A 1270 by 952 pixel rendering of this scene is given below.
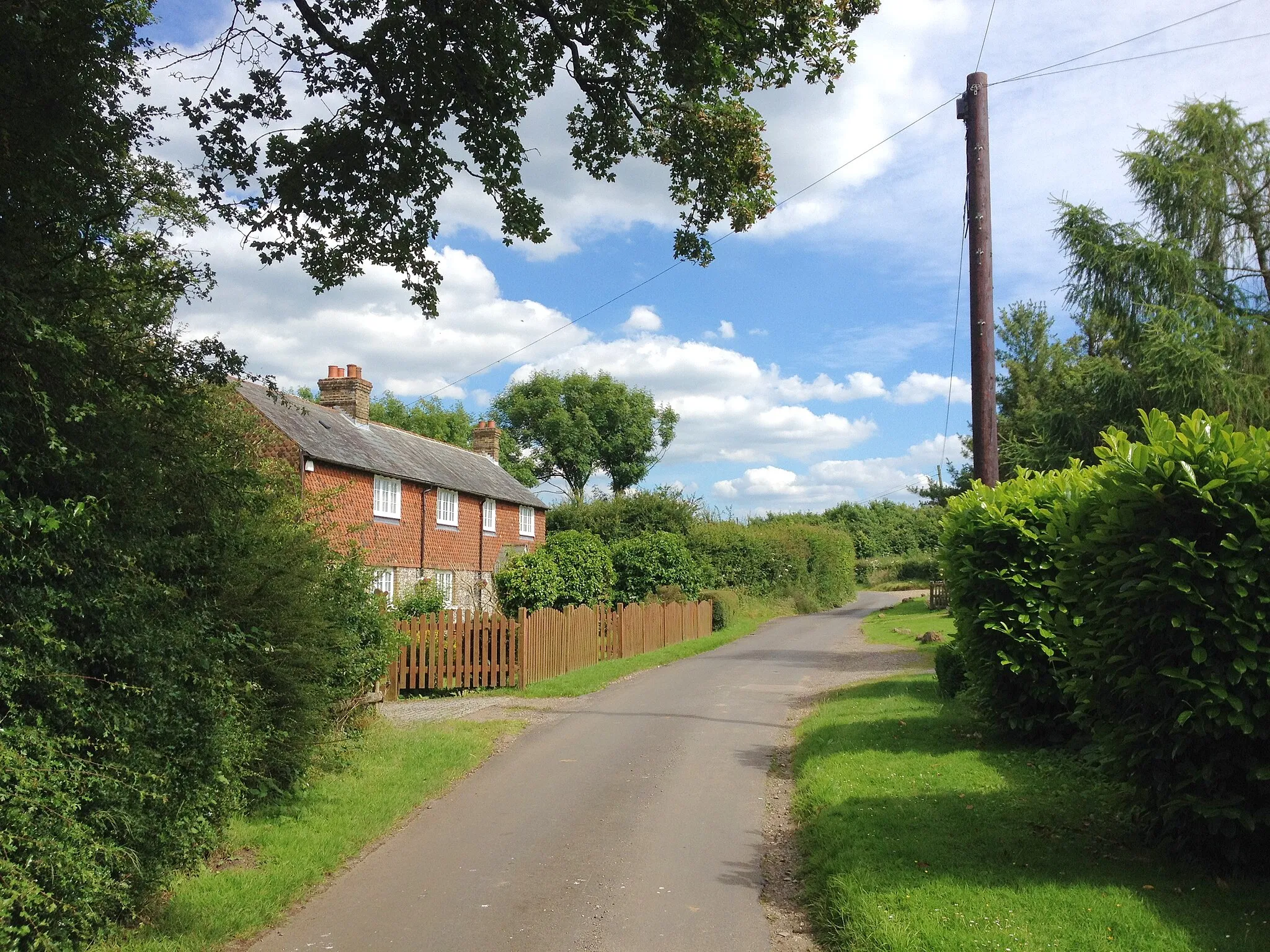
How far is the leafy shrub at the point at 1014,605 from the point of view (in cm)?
964

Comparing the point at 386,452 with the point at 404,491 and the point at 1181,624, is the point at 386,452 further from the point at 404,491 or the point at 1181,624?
the point at 1181,624

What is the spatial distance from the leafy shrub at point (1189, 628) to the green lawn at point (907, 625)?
15.6 meters

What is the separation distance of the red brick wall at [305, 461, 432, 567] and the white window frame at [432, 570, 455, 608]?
143 centimetres

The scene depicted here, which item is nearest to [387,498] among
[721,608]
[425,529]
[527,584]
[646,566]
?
[425,529]

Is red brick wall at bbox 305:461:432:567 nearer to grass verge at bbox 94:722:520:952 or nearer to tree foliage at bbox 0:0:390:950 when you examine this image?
grass verge at bbox 94:722:520:952

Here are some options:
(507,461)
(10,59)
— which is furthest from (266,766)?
(507,461)

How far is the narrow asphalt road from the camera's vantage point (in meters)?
5.62

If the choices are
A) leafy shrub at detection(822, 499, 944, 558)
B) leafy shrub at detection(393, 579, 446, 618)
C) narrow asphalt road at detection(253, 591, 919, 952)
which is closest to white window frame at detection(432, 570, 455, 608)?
leafy shrub at detection(393, 579, 446, 618)

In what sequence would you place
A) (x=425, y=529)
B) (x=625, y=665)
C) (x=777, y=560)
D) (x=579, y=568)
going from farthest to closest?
1. (x=777, y=560)
2. (x=425, y=529)
3. (x=579, y=568)
4. (x=625, y=665)

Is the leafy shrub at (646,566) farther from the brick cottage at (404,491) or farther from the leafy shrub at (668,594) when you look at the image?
the brick cottage at (404,491)

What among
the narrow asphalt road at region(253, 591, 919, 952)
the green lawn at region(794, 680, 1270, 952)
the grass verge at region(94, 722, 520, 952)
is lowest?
the narrow asphalt road at region(253, 591, 919, 952)

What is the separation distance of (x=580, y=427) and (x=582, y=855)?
58315mm

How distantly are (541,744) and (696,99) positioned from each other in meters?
7.96

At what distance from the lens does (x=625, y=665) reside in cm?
2081
